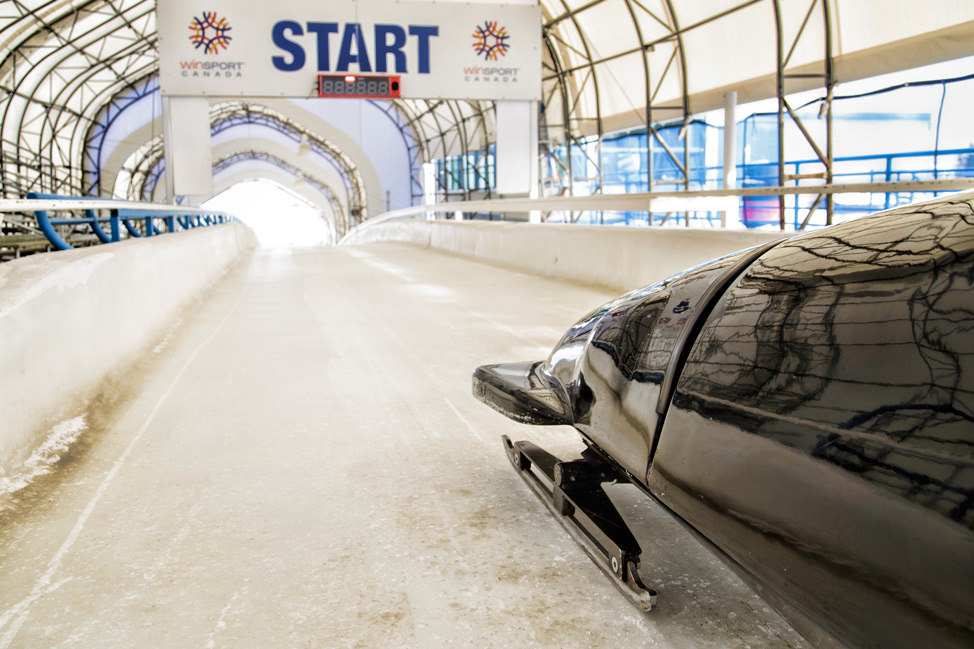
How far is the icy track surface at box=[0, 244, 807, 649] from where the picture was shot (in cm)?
154

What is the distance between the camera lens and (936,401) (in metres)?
0.85

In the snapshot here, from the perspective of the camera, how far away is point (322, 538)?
1943 millimetres

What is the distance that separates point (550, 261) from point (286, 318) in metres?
3.76

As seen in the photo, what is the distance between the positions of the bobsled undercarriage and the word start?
532 inches

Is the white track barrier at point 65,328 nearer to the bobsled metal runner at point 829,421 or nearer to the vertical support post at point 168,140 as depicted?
the bobsled metal runner at point 829,421

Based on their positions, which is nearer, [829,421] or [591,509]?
[829,421]

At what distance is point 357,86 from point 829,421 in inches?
571

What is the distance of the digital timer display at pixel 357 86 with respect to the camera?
46.6 ft

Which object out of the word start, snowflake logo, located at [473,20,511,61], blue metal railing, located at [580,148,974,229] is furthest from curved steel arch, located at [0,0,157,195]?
blue metal railing, located at [580,148,974,229]

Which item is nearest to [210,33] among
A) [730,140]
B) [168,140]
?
[168,140]

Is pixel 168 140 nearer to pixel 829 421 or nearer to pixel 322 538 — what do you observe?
pixel 322 538

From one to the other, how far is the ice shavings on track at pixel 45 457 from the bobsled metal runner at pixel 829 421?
1814 millimetres

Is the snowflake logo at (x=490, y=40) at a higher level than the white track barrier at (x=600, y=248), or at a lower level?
higher

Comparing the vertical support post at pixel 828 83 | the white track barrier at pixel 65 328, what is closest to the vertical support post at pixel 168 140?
the white track barrier at pixel 65 328
